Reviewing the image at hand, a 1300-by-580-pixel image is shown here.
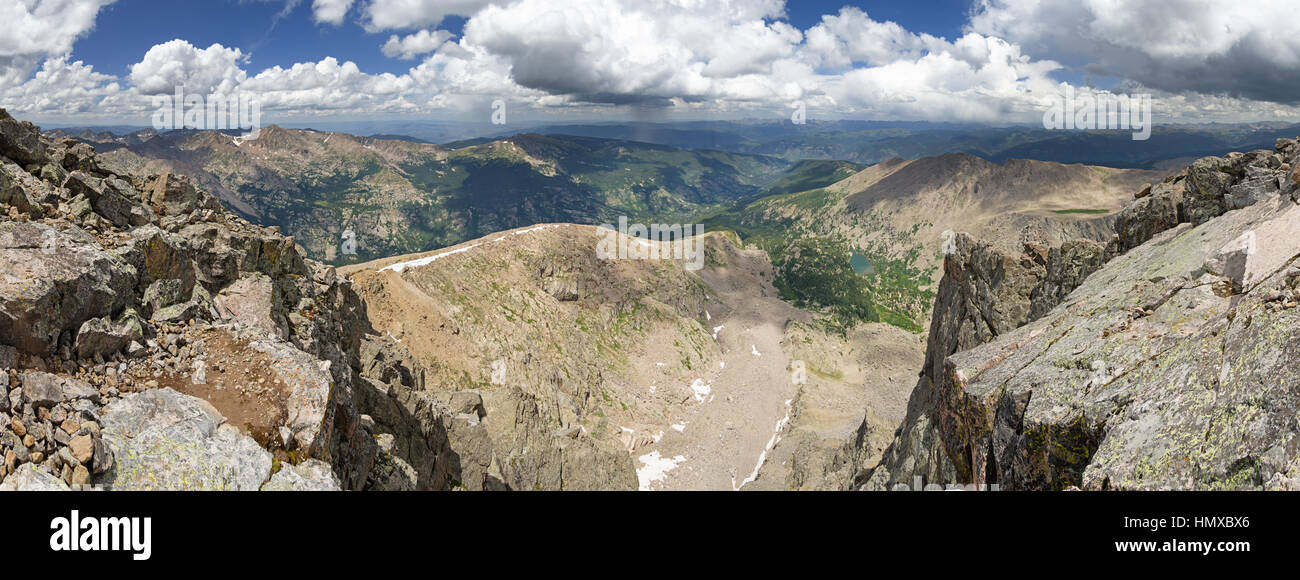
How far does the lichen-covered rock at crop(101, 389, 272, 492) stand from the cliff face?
23815mm

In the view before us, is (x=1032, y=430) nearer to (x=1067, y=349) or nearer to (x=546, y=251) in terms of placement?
(x=1067, y=349)

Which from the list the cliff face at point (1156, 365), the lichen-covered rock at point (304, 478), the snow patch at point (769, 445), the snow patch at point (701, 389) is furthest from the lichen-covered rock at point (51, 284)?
the snow patch at point (701, 389)

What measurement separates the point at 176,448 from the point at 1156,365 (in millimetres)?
A: 29559

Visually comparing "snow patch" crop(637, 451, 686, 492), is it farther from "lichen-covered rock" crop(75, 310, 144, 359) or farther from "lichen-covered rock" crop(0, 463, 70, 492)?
"lichen-covered rock" crop(0, 463, 70, 492)

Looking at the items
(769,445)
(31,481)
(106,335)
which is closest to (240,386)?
(106,335)

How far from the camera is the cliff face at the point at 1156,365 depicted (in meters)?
13.4

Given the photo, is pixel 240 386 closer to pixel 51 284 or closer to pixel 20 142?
pixel 51 284

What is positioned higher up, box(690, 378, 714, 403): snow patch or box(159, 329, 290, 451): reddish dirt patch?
box(159, 329, 290, 451): reddish dirt patch

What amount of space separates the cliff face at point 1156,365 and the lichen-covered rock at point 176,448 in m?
23.8

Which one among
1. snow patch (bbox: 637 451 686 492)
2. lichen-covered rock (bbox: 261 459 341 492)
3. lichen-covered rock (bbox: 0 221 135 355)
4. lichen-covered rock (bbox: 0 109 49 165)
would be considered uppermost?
lichen-covered rock (bbox: 0 109 49 165)

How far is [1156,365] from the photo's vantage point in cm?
1809

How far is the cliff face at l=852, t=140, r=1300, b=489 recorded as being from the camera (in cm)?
1339

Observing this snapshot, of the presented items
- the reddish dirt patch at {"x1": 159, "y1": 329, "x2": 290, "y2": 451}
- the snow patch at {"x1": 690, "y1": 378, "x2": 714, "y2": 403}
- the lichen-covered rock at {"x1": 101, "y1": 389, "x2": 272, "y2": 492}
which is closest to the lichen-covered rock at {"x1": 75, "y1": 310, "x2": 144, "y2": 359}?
the reddish dirt patch at {"x1": 159, "y1": 329, "x2": 290, "y2": 451}
